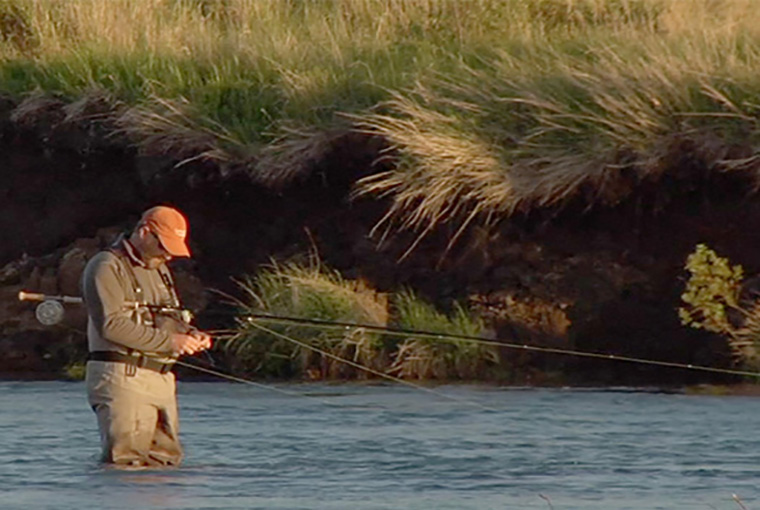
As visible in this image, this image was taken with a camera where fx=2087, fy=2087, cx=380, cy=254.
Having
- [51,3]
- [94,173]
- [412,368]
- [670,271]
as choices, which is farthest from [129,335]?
[51,3]

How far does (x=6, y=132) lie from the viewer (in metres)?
16.9

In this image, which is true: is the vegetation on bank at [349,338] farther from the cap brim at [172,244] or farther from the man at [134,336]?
the cap brim at [172,244]

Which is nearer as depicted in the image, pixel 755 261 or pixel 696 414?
pixel 696 414

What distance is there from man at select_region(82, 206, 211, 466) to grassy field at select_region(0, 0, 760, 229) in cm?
432

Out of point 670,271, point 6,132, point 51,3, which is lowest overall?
point 670,271

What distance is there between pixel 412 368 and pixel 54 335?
319 cm

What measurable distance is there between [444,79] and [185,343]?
19.1 ft

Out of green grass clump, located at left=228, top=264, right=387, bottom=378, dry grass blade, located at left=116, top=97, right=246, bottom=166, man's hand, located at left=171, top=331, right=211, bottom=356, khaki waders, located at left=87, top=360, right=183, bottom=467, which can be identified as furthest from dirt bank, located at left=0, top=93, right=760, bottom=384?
man's hand, located at left=171, top=331, right=211, bottom=356

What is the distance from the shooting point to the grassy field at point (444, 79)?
48.5ft

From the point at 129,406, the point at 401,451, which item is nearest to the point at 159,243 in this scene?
the point at 129,406

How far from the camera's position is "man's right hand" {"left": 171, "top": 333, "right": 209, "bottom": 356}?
10.6 meters

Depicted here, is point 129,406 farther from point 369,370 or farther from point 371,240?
point 371,240

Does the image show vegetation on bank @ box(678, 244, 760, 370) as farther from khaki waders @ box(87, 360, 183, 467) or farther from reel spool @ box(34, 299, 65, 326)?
reel spool @ box(34, 299, 65, 326)

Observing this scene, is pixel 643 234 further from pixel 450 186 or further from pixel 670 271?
pixel 450 186
